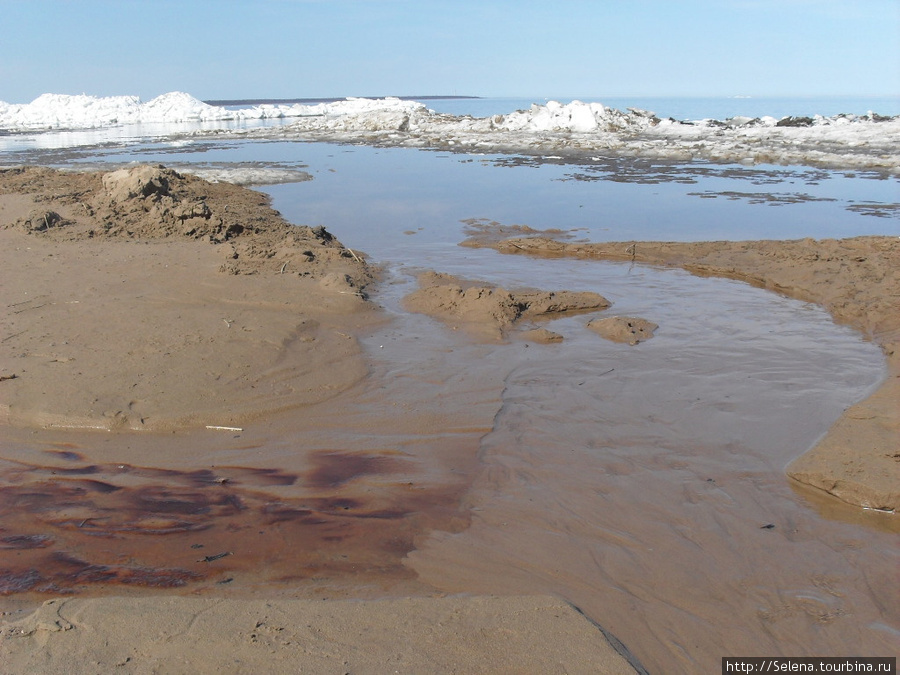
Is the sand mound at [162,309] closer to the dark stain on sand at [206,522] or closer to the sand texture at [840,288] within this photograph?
the dark stain on sand at [206,522]

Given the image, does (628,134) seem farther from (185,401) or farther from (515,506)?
(515,506)

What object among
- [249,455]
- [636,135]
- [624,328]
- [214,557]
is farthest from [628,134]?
[214,557]

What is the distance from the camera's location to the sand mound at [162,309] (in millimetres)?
5086

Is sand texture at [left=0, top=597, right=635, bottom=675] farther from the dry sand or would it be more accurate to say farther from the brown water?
the brown water

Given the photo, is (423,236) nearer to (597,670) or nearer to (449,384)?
(449,384)

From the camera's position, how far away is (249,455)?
4.52m

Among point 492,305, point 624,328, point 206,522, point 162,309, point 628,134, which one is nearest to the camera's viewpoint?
point 206,522

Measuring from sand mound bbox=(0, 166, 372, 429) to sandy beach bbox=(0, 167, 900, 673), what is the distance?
0.10 ft

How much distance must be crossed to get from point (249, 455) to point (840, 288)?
7562 mm

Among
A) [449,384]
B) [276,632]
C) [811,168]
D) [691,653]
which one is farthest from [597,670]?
[811,168]

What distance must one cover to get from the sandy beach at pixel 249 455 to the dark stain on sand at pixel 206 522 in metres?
0.01

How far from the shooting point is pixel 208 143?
37.3 m

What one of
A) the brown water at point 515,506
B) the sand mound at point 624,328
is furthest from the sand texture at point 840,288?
the sand mound at point 624,328

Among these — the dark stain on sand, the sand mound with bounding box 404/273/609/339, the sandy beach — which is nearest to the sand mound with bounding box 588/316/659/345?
the sandy beach
